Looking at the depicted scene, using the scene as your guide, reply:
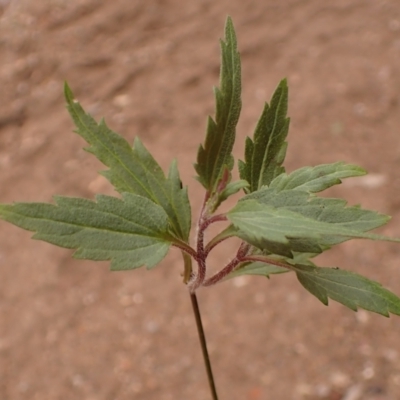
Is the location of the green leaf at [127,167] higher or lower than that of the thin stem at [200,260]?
higher

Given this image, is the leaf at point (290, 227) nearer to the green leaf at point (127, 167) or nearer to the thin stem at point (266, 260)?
the thin stem at point (266, 260)

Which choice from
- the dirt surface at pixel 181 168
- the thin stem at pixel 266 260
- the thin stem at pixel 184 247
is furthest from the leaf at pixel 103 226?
the dirt surface at pixel 181 168

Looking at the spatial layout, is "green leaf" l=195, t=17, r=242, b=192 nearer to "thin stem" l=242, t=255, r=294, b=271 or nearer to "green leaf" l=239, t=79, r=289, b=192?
"green leaf" l=239, t=79, r=289, b=192

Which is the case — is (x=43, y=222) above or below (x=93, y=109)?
below

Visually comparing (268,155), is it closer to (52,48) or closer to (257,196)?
(257,196)

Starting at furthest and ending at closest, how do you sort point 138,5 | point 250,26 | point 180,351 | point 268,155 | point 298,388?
point 138,5 < point 250,26 < point 180,351 < point 298,388 < point 268,155

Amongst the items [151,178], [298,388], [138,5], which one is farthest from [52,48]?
[151,178]
